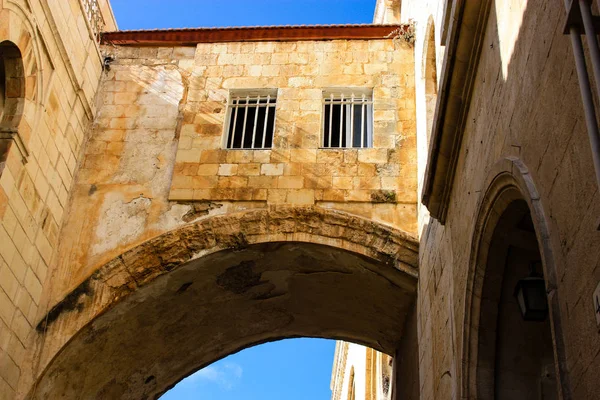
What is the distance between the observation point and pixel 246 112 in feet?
32.2

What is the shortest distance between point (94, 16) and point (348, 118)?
142 inches

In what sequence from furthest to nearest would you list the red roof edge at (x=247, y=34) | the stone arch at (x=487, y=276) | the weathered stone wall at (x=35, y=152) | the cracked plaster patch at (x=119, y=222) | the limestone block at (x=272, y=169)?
the red roof edge at (x=247, y=34), the limestone block at (x=272, y=169), the cracked plaster patch at (x=119, y=222), the weathered stone wall at (x=35, y=152), the stone arch at (x=487, y=276)

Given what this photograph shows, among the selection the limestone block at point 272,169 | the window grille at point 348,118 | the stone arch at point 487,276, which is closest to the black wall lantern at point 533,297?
the stone arch at point 487,276

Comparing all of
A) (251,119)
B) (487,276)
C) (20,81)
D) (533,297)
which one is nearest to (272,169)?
(251,119)

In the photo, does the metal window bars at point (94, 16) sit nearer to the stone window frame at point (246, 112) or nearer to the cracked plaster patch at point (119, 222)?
the stone window frame at point (246, 112)

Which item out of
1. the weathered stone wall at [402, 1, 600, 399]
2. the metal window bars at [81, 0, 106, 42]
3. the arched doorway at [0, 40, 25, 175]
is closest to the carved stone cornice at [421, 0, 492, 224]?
the weathered stone wall at [402, 1, 600, 399]

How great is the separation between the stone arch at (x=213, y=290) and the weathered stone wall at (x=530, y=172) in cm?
138

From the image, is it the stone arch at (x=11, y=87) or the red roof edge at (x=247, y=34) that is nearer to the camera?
the stone arch at (x=11, y=87)

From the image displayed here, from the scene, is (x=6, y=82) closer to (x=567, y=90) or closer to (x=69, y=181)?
(x=69, y=181)

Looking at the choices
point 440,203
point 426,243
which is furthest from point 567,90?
point 426,243

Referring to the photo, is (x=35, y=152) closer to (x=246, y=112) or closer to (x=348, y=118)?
(x=246, y=112)

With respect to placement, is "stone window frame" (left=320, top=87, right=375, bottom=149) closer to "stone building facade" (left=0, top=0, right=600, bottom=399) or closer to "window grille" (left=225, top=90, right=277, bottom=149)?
"stone building facade" (left=0, top=0, right=600, bottom=399)

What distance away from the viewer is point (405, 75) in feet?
32.4

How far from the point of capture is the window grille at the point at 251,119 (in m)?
9.64
